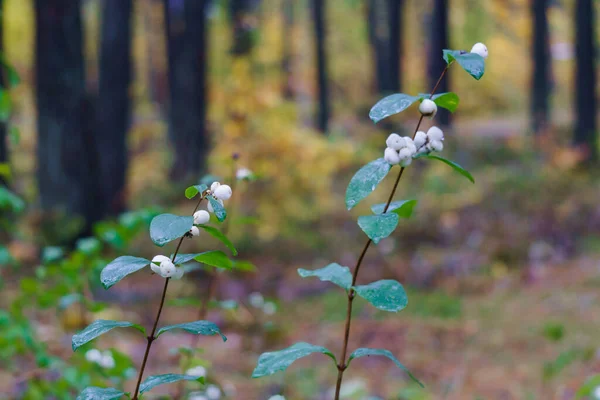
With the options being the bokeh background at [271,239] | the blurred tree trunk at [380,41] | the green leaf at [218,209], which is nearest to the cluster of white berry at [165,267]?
the green leaf at [218,209]

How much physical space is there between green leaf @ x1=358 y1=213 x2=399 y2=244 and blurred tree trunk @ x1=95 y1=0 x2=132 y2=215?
9044 millimetres

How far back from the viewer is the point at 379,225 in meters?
1.01

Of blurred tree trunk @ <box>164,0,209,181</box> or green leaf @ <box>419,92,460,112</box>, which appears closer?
green leaf @ <box>419,92,460,112</box>

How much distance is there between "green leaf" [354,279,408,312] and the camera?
1055 millimetres

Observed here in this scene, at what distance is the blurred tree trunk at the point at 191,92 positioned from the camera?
31.6 feet

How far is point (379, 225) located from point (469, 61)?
1.03 ft

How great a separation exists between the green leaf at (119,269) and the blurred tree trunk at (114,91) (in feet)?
29.2

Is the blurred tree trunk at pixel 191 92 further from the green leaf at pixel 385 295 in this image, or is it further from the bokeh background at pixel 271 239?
the green leaf at pixel 385 295

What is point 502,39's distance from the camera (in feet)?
92.3

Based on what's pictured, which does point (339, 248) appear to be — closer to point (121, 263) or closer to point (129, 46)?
point (129, 46)

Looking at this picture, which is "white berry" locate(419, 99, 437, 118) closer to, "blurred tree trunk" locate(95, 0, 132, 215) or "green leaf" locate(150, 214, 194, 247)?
"green leaf" locate(150, 214, 194, 247)

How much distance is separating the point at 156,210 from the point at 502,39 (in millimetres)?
28944

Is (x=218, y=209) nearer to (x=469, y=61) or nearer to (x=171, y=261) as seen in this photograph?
(x=171, y=261)

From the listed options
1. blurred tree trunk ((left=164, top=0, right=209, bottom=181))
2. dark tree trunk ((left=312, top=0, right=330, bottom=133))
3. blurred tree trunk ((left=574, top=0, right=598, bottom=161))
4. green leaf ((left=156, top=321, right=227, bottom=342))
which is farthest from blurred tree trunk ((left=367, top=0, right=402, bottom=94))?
green leaf ((left=156, top=321, right=227, bottom=342))
